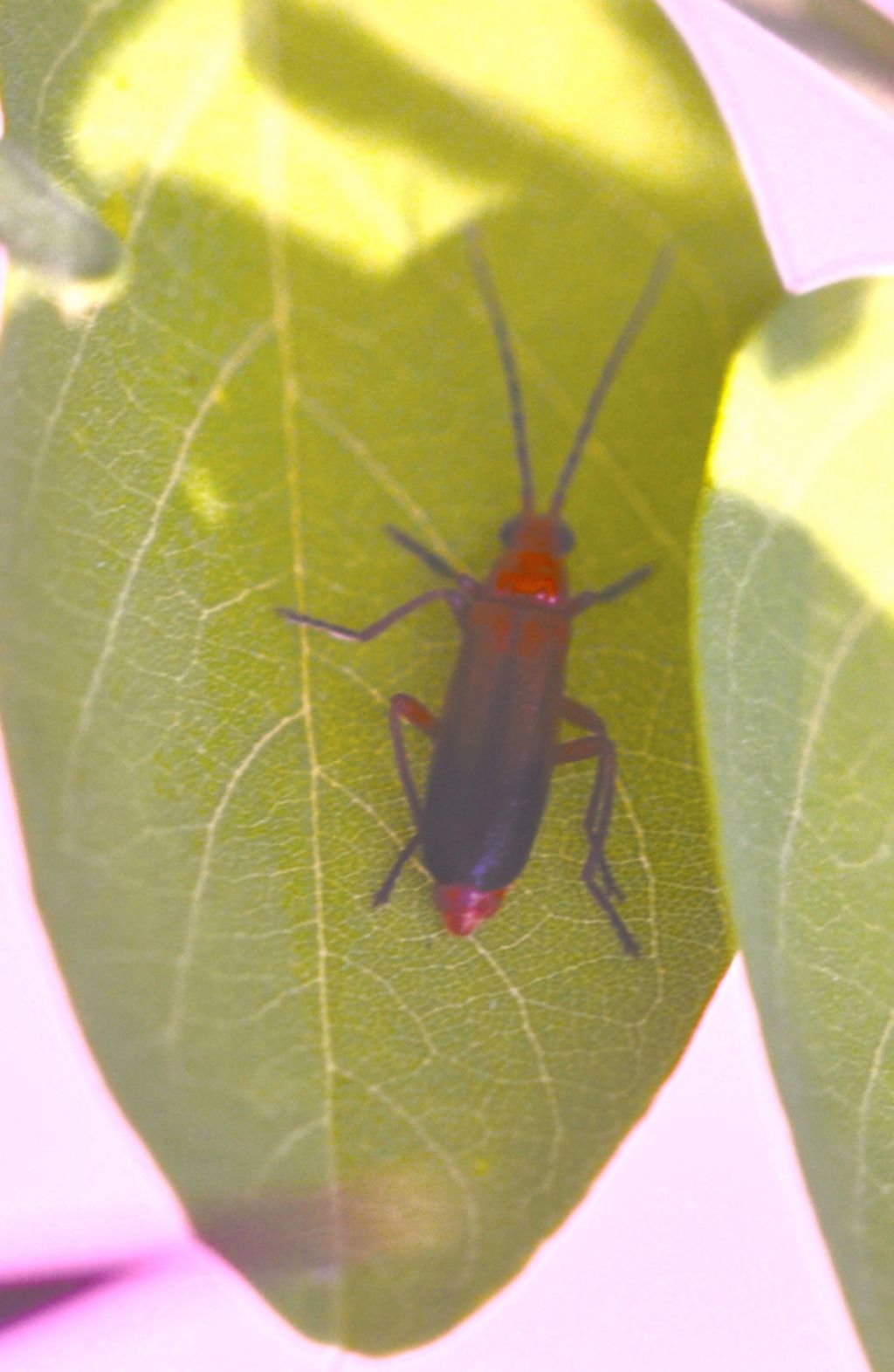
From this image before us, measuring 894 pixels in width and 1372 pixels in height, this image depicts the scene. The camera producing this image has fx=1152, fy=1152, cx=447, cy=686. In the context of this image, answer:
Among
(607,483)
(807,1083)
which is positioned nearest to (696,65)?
(607,483)

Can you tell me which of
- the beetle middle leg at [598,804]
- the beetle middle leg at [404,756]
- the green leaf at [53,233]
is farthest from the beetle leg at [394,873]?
the green leaf at [53,233]

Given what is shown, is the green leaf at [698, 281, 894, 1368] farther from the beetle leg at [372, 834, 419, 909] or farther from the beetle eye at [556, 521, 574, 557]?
the beetle leg at [372, 834, 419, 909]

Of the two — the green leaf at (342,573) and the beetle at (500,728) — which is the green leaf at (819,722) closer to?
the green leaf at (342,573)

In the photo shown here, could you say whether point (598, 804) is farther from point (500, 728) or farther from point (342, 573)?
point (342, 573)

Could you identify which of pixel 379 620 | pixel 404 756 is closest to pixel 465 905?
pixel 404 756

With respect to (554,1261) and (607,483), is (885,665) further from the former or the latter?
(554,1261)
